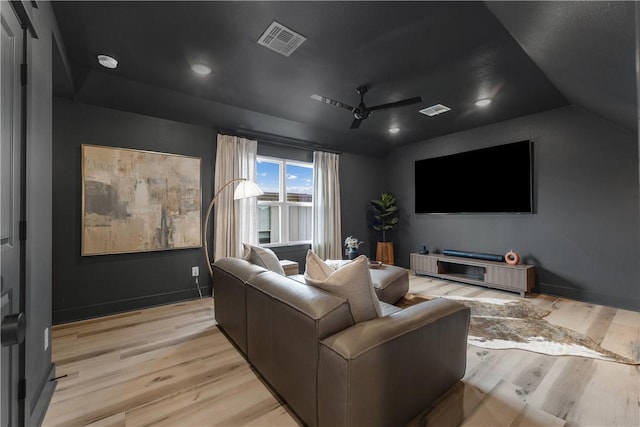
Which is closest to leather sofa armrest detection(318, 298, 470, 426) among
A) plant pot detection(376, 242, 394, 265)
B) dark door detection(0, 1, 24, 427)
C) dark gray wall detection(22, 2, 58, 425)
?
dark door detection(0, 1, 24, 427)

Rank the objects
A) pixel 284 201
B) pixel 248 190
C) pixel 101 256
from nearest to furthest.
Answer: pixel 101 256 → pixel 248 190 → pixel 284 201

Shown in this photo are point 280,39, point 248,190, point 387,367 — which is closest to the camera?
point 387,367

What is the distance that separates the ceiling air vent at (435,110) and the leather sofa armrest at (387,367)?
2.85m

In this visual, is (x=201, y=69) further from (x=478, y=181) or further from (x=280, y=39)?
(x=478, y=181)

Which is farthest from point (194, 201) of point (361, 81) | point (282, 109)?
point (361, 81)

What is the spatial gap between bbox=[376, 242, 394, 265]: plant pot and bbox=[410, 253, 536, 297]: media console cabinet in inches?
20.4

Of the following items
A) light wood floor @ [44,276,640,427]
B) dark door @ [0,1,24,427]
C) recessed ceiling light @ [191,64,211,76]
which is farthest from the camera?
recessed ceiling light @ [191,64,211,76]

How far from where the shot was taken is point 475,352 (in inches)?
85.7

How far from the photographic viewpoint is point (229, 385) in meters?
1.78

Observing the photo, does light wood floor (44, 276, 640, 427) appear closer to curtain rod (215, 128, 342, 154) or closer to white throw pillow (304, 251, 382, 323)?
white throw pillow (304, 251, 382, 323)

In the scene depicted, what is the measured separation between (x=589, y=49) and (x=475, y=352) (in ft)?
8.01

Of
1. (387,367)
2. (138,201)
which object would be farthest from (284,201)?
(387,367)

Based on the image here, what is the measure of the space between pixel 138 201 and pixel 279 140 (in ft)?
7.13

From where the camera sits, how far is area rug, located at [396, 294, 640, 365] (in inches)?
85.4
